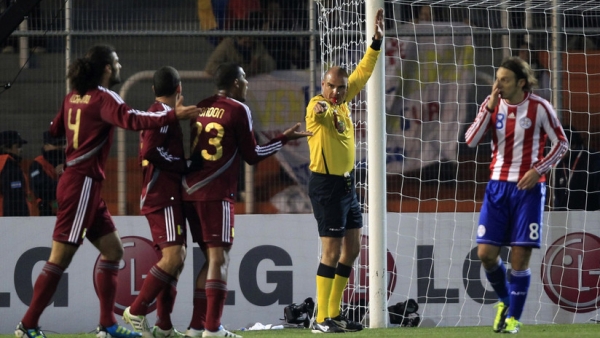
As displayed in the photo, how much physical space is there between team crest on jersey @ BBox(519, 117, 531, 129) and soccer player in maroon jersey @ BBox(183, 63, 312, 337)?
4.87 ft

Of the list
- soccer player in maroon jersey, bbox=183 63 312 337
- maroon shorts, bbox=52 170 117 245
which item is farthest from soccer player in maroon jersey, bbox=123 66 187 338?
maroon shorts, bbox=52 170 117 245

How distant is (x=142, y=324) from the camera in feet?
21.4

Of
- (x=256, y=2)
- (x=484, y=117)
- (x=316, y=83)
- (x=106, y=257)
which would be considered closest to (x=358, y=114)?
(x=316, y=83)

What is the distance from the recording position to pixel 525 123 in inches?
260

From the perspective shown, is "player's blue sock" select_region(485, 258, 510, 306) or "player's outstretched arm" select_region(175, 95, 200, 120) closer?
"player's outstretched arm" select_region(175, 95, 200, 120)

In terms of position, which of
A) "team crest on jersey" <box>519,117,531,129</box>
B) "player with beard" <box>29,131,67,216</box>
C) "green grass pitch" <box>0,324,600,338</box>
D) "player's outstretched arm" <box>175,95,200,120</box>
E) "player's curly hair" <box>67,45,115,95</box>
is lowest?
"green grass pitch" <box>0,324,600,338</box>

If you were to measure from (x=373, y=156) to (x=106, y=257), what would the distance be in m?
2.62

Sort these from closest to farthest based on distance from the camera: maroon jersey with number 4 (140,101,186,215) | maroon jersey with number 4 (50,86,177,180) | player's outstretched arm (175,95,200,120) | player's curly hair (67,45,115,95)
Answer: player's outstretched arm (175,95,200,120) < maroon jersey with number 4 (50,86,177,180) < player's curly hair (67,45,115,95) < maroon jersey with number 4 (140,101,186,215)

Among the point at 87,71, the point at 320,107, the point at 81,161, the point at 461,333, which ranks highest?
the point at 87,71

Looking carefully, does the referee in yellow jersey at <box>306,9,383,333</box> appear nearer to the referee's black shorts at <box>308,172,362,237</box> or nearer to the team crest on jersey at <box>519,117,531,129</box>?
the referee's black shorts at <box>308,172,362,237</box>

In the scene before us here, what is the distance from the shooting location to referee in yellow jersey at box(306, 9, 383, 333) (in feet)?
24.2

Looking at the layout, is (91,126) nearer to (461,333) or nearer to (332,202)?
(332,202)

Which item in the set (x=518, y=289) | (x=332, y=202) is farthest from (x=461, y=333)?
(x=332, y=202)

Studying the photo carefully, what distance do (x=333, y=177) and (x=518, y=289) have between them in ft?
5.27
